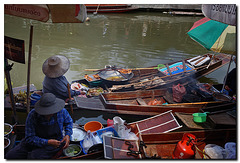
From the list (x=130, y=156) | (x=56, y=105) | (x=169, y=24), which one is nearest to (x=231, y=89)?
(x=130, y=156)

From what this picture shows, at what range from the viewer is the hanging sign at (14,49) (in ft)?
11.7

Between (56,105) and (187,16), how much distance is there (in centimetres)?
2128

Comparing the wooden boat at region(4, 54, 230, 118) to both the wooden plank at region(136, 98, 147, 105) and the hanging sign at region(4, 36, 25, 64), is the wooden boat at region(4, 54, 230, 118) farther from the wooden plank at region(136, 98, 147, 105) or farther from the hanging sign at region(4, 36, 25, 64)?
the hanging sign at region(4, 36, 25, 64)

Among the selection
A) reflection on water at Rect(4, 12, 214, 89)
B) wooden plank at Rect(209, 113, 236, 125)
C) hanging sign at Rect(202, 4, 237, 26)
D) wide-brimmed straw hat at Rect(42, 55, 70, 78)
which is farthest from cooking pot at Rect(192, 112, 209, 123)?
reflection on water at Rect(4, 12, 214, 89)

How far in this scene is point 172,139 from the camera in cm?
429

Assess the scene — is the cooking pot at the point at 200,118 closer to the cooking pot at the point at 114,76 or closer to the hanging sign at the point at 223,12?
the hanging sign at the point at 223,12

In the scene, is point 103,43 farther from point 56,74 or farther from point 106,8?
point 106,8

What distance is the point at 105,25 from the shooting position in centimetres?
1612

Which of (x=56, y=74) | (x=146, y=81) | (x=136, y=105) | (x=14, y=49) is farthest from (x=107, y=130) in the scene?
(x=146, y=81)

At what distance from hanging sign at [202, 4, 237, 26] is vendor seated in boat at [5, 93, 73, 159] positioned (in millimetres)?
3447

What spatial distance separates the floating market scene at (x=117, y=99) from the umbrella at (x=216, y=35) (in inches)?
1.1

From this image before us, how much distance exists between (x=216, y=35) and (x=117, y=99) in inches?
147

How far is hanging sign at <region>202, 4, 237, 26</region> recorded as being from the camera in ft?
11.0

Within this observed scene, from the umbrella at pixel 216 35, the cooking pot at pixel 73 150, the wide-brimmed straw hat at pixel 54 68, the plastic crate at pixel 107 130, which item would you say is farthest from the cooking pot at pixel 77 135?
the umbrella at pixel 216 35
